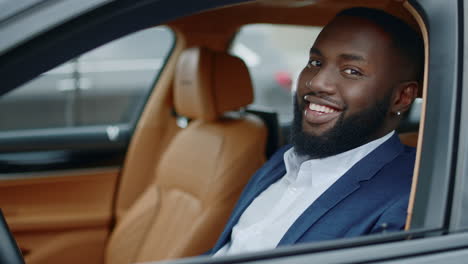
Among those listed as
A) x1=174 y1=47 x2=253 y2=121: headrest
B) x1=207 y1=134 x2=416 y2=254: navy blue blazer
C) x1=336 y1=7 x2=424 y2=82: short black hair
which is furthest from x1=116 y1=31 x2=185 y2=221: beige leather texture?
x1=207 y1=134 x2=416 y2=254: navy blue blazer

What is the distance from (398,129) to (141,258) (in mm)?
1245

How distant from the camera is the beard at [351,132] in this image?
1.66 m

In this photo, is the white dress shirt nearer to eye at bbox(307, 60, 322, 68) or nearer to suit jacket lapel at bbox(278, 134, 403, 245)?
suit jacket lapel at bbox(278, 134, 403, 245)

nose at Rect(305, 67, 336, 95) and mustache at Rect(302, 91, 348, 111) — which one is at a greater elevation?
nose at Rect(305, 67, 336, 95)

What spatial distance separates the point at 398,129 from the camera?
1793 millimetres

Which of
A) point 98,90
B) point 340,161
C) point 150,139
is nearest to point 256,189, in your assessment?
point 340,161

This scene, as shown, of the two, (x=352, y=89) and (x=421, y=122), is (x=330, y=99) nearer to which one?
(x=352, y=89)

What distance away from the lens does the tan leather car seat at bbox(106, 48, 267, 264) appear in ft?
7.73

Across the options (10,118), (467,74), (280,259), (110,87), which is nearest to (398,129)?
(467,74)

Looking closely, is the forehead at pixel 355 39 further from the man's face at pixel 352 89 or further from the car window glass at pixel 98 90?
the car window glass at pixel 98 90

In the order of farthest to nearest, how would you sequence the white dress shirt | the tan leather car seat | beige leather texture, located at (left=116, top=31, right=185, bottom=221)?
beige leather texture, located at (left=116, top=31, right=185, bottom=221) → the tan leather car seat → the white dress shirt

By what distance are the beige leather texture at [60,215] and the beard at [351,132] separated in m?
1.46

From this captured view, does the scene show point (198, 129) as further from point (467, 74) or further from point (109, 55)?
point (109, 55)

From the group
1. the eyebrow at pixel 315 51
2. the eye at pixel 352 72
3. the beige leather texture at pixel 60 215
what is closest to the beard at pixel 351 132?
the eye at pixel 352 72
